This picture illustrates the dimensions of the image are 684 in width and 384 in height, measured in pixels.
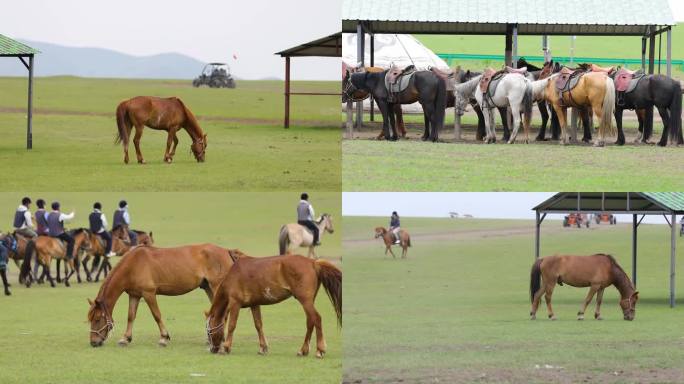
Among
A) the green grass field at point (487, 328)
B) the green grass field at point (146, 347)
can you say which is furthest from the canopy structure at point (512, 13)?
the green grass field at point (146, 347)

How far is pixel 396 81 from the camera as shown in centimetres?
2119

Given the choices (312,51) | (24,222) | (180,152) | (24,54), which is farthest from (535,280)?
(312,51)

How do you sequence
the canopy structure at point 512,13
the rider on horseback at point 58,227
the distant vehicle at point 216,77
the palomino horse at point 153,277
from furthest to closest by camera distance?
the distant vehicle at point 216,77
the canopy structure at point 512,13
the rider on horseback at point 58,227
the palomino horse at point 153,277

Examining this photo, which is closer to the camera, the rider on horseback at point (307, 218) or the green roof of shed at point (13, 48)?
the green roof of shed at point (13, 48)

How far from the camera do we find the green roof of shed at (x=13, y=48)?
73.5ft

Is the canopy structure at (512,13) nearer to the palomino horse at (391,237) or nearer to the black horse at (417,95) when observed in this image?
the black horse at (417,95)

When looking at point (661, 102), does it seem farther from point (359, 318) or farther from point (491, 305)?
point (359, 318)

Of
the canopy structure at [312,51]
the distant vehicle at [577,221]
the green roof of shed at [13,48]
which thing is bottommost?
the distant vehicle at [577,221]

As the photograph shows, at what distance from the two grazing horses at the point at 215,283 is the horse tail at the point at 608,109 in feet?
29.5

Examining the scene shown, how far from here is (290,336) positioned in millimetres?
13820

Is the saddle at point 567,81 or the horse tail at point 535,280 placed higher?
the saddle at point 567,81

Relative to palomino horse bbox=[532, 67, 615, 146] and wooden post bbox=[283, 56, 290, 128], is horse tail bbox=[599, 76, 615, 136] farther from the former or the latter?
wooden post bbox=[283, 56, 290, 128]

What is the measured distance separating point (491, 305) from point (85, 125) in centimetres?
1175

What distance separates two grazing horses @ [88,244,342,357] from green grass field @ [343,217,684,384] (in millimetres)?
1141
